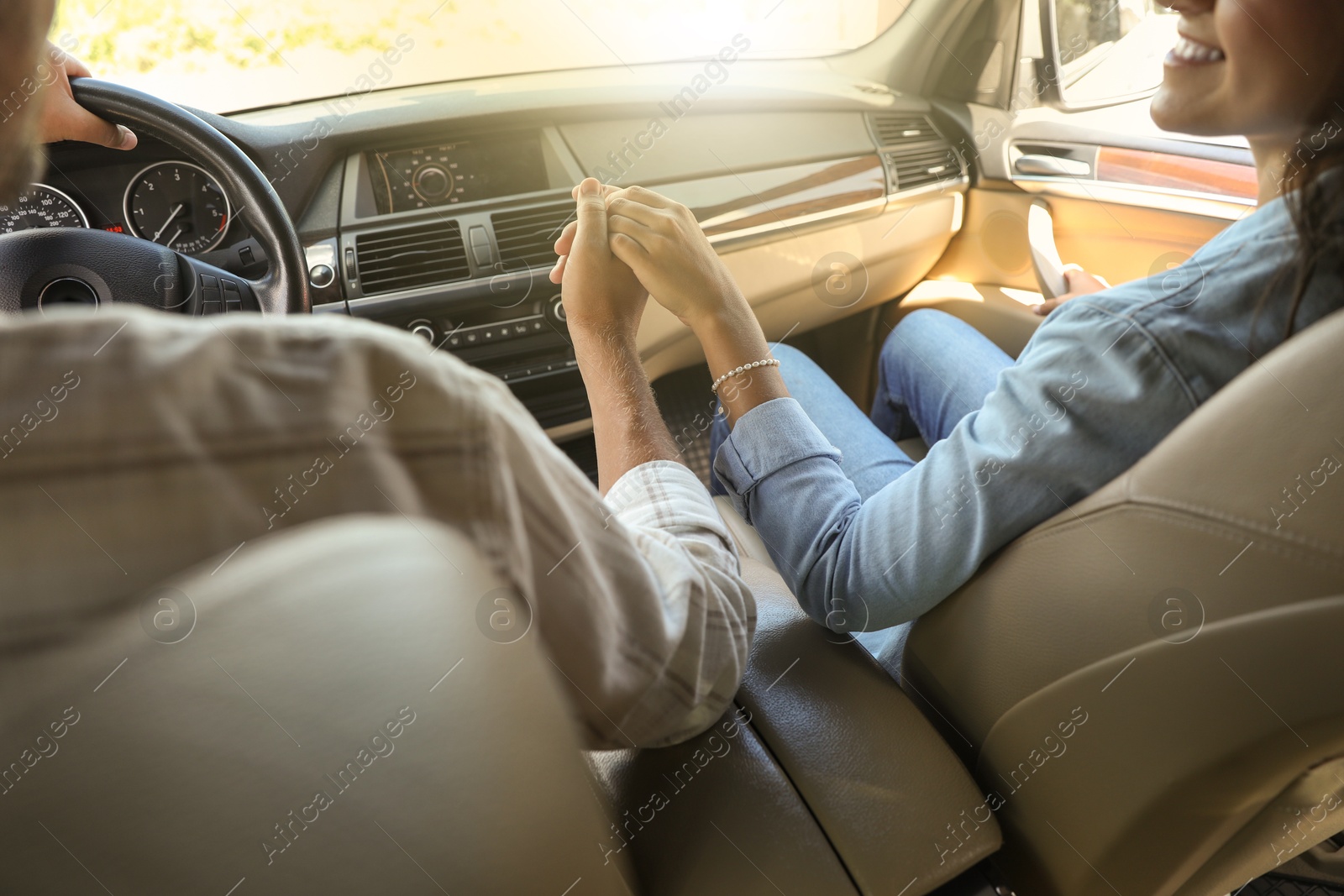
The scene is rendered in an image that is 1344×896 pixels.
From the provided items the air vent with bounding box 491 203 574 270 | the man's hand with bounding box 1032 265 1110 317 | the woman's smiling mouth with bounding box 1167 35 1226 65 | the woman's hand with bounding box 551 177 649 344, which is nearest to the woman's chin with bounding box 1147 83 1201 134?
the woman's smiling mouth with bounding box 1167 35 1226 65

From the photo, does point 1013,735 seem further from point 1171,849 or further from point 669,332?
point 669,332

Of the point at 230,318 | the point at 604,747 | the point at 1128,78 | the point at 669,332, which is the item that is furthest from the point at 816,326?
the point at 230,318

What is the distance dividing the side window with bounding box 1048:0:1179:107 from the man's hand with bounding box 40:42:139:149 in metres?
1.70

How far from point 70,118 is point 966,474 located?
1096 mm

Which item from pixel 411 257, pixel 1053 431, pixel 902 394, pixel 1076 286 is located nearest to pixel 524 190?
pixel 411 257

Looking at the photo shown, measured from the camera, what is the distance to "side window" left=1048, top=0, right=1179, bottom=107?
1.52 m

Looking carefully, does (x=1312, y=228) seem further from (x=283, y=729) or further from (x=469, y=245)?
(x=469, y=245)

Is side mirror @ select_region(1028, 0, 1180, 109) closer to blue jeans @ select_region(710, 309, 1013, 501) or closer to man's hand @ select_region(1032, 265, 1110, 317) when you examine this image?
man's hand @ select_region(1032, 265, 1110, 317)

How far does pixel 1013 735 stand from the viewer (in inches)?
23.2

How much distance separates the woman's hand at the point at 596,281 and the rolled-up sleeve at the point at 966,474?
22 centimetres

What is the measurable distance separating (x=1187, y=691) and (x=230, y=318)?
0.56 metres

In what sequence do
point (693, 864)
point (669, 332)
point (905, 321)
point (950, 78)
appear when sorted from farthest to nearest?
point (950, 78)
point (669, 332)
point (905, 321)
point (693, 864)

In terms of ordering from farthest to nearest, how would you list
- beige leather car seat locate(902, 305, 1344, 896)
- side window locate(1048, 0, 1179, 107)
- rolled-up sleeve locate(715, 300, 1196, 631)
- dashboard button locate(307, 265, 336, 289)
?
side window locate(1048, 0, 1179, 107) < dashboard button locate(307, 265, 336, 289) < rolled-up sleeve locate(715, 300, 1196, 631) < beige leather car seat locate(902, 305, 1344, 896)

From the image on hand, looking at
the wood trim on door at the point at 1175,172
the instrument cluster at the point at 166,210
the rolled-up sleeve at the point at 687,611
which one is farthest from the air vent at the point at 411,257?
the wood trim on door at the point at 1175,172
